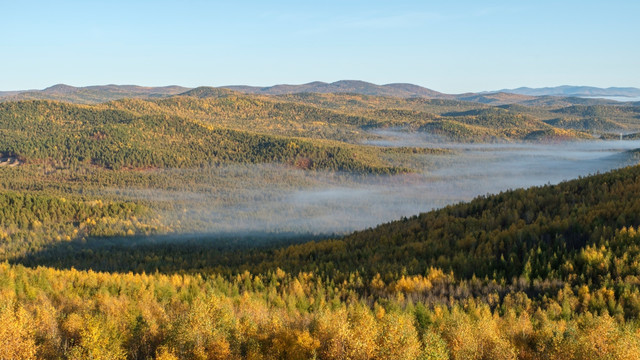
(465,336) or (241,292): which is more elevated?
(465,336)

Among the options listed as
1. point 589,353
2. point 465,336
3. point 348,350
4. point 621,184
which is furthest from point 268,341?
point 621,184

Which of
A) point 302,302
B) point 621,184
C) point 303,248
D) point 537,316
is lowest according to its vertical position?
point 303,248

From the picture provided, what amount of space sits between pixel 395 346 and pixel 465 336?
10.1 meters

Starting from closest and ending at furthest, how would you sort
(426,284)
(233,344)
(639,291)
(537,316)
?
(233,344)
(537,316)
(639,291)
(426,284)

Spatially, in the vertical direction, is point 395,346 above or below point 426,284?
above

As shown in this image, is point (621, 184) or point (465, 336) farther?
point (621, 184)

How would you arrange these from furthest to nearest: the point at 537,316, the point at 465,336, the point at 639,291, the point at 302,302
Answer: the point at 302,302 → the point at 639,291 → the point at 537,316 → the point at 465,336

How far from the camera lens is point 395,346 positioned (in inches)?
2307

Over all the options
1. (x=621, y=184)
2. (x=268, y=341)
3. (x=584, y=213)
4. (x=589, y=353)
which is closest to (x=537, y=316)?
(x=589, y=353)

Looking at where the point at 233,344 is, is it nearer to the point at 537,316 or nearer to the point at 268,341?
the point at 268,341

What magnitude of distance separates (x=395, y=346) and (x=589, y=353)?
22939 millimetres

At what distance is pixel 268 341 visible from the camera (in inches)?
2849

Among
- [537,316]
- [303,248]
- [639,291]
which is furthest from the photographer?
[303,248]

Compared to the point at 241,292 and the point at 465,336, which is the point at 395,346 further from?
the point at 241,292
